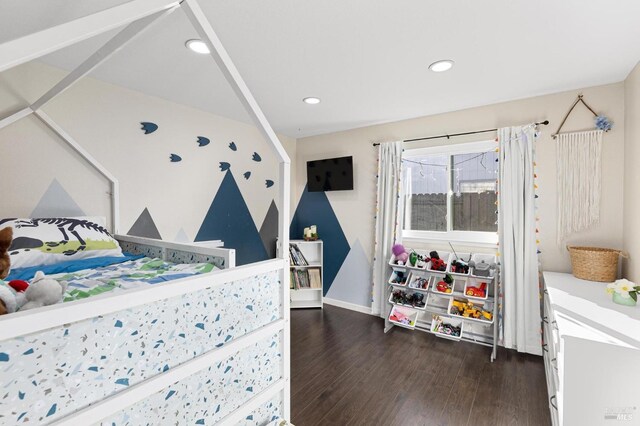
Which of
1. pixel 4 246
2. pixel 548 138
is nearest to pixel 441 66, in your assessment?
pixel 548 138

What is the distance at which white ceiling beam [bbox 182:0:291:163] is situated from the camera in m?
1.05

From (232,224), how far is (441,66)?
2551 millimetres

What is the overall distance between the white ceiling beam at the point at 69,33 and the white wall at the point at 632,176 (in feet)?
9.34

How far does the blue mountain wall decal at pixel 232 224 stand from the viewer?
3.14m

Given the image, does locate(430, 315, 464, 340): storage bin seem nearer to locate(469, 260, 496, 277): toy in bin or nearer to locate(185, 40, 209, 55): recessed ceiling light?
locate(469, 260, 496, 277): toy in bin

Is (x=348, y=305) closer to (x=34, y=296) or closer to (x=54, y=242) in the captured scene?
(x=54, y=242)

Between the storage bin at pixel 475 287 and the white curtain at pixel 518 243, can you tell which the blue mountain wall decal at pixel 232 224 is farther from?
the white curtain at pixel 518 243

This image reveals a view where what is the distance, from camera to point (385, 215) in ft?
11.2

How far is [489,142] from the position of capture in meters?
2.89

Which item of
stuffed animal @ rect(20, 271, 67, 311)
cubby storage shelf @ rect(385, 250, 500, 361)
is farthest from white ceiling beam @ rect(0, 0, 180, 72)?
cubby storage shelf @ rect(385, 250, 500, 361)

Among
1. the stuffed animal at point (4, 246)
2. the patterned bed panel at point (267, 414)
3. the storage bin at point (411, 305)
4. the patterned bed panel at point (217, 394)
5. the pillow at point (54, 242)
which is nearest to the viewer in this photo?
the patterned bed panel at point (217, 394)

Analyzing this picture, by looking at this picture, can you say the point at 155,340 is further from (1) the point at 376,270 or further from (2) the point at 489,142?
(2) the point at 489,142

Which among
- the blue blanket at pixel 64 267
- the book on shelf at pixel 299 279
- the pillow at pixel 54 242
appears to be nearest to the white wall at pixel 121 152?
the pillow at pixel 54 242

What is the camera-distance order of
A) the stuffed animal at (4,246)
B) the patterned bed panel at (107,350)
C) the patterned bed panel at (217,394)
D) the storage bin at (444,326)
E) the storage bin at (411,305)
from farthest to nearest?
the storage bin at (411,305) < the storage bin at (444,326) < the stuffed animal at (4,246) < the patterned bed panel at (217,394) < the patterned bed panel at (107,350)
